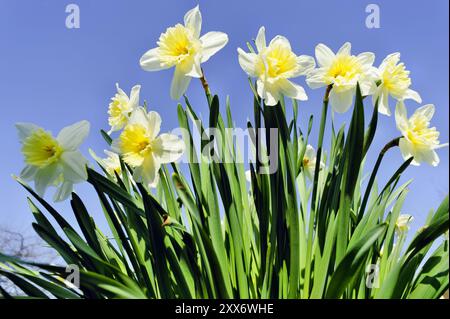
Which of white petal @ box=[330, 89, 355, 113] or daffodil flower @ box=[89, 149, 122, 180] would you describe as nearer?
white petal @ box=[330, 89, 355, 113]

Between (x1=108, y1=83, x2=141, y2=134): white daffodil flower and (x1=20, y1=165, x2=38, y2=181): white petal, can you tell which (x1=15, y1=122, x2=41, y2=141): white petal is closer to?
(x1=20, y1=165, x2=38, y2=181): white petal

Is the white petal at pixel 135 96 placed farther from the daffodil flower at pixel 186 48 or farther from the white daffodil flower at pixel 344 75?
the white daffodil flower at pixel 344 75

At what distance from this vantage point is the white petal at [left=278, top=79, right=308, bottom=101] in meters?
1.17

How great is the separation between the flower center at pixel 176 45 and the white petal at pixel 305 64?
0.93 feet

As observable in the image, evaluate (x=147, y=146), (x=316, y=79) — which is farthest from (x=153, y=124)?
(x=316, y=79)

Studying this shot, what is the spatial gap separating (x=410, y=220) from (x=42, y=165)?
138 cm

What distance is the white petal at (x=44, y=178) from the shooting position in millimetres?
1057

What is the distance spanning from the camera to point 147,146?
3.48ft

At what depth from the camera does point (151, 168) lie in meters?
1.07

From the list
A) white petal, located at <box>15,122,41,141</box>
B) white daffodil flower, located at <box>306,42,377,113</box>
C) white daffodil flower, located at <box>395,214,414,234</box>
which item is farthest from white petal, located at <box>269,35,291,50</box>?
white daffodil flower, located at <box>395,214,414,234</box>

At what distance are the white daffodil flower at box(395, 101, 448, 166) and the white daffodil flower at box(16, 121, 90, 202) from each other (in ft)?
2.80

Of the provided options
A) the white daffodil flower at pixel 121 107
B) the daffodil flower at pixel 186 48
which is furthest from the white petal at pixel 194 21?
the white daffodil flower at pixel 121 107

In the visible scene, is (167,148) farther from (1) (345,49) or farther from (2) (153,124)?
(1) (345,49)
